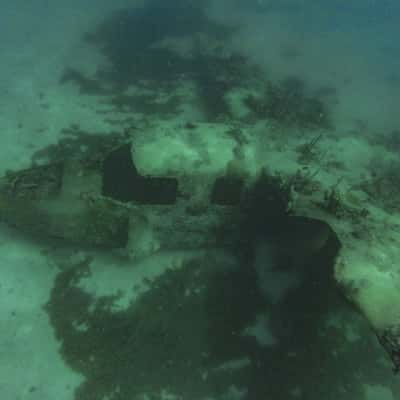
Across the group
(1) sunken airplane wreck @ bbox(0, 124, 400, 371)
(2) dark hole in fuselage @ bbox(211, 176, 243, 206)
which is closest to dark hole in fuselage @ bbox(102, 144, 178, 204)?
(1) sunken airplane wreck @ bbox(0, 124, 400, 371)

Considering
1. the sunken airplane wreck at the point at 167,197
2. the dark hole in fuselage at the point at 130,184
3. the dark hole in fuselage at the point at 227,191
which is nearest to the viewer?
the sunken airplane wreck at the point at 167,197

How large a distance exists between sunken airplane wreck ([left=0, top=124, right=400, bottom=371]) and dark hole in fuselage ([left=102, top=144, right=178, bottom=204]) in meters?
0.02

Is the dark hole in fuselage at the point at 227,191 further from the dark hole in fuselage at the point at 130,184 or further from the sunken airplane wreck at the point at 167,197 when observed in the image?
the dark hole in fuselage at the point at 130,184

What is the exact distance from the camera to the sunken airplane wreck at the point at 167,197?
20.8 ft

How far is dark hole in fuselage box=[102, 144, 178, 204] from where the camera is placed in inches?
255

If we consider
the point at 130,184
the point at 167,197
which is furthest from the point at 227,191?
the point at 130,184

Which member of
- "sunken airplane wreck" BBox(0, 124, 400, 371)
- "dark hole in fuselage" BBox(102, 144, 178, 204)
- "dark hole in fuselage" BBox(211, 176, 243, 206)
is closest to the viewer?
"sunken airplane wreck" BBox(0, 124, 400, 371)

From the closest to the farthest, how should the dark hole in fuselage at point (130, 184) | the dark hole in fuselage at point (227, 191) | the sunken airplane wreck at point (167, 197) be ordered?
the sunken airplane wreck at point (167, 197), the dark hole in fuselage at point (130, 184), the dark hole in fuselage at point (227, 191)

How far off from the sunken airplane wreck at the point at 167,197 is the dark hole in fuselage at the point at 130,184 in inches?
0.8

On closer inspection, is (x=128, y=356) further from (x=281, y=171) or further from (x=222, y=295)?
(x=281, y=171)

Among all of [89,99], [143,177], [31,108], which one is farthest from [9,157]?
[143,177]

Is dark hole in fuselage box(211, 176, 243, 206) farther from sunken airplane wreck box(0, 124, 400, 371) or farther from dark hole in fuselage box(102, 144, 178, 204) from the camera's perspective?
dark hole in fuselage box(102, 144, 178, 204)

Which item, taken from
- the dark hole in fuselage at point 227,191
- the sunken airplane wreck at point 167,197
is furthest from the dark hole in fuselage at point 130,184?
the dark hole in fuselage at point 227,191

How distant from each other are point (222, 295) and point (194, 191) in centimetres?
258
